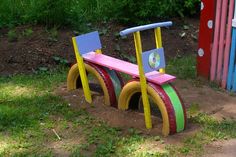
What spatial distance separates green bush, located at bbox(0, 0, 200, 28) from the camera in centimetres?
638

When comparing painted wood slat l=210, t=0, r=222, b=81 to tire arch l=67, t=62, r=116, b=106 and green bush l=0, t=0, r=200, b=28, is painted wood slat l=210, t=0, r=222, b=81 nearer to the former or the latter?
tire arch l=67, t=62, r=116, b=106

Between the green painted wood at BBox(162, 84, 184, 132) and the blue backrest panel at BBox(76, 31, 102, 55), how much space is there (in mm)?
1018

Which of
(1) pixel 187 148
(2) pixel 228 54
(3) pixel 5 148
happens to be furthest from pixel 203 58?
(3) pixel 5 148

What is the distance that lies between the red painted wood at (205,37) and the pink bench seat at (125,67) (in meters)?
1.24

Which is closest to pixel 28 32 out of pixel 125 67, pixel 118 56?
pixel 118 56

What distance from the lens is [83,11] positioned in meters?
7.30

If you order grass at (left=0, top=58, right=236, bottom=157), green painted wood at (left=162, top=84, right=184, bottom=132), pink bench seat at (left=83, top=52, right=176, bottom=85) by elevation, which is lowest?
grass at (left=0, top=58, right=236, bottom=157)

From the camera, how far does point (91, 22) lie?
705cm

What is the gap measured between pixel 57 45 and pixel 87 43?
153 centimetres

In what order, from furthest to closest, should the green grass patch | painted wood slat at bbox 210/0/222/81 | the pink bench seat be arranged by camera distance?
the green grass patch → painted wood slat at bbox 210/0/222/81 → the pink bench seat

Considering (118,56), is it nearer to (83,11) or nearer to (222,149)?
(83,11)

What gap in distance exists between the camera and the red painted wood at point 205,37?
523 centimetres

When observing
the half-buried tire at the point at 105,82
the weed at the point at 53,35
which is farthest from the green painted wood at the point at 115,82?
the weed at the point at 53,35

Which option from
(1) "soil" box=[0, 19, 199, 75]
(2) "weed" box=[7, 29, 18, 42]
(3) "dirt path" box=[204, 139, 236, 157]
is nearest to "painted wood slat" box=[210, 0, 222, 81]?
(1) "soil" box=[0, 19, 199, 75]
